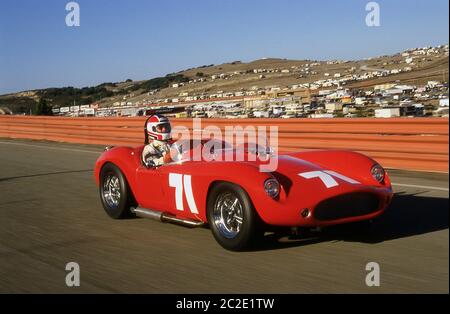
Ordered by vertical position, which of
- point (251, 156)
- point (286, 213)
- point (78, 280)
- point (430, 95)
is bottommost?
point (78, 280)

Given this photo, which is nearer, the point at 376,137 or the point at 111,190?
the point at 111,190

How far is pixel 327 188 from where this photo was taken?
16.5 ft

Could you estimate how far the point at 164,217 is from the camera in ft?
20.0

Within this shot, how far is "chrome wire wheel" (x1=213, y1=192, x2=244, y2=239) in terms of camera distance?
5215 mm

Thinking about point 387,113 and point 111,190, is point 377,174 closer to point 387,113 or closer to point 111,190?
point 111,190

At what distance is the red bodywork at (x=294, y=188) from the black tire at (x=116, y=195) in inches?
20.7

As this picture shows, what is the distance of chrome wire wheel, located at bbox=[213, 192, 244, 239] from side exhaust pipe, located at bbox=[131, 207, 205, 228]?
330mm

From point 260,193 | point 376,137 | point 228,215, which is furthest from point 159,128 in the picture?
point 376,137

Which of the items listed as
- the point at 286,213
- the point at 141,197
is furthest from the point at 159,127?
the point at 286,213

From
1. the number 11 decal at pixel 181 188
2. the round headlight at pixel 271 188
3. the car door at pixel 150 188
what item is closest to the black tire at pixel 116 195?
the car door at pixel 150 188

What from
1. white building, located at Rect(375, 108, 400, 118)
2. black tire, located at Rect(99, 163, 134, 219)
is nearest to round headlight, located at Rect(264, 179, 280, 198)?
black tire, located at Rect(99, 163, 134, 219)

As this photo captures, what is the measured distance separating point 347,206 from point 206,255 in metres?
1.32

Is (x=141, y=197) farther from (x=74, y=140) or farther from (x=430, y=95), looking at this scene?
(x=74, y=140)

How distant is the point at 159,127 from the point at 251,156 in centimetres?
154
